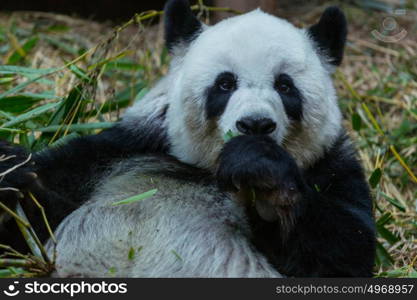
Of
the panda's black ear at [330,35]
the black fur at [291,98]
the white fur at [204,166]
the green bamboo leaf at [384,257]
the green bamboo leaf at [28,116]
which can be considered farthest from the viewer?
the green bamboo leaf at [384,257]

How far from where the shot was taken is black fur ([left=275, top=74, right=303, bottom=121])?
442cm

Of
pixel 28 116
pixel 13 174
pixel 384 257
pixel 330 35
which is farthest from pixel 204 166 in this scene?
pixel 384 257

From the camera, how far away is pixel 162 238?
416 centimetres

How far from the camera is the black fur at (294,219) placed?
3842 millimetres

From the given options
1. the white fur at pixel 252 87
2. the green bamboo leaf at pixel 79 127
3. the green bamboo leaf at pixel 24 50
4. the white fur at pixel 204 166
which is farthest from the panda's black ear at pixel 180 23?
the green bamboo leaf at pixel 24 50

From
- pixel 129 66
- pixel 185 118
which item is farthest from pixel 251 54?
pixel 129 66

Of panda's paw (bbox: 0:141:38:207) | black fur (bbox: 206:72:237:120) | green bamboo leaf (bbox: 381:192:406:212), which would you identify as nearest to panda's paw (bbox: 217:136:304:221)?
black fur (bbox: 206:72:237:120)

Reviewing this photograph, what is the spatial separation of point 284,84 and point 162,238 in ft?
3.88

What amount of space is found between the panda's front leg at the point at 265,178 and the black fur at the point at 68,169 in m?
0.99

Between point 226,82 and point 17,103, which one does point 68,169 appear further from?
point 17,103

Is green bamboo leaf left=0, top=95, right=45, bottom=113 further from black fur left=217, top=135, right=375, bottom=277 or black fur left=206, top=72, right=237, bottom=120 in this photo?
Answer: black fur left=217, top=135, right=375, bottom=277

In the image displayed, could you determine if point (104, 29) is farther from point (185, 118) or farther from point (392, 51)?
point (185, 118)

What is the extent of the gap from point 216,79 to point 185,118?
0.33 m

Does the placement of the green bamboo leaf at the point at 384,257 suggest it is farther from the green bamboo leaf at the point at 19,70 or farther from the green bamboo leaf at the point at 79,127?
the green bamboo leaf at the point at 19,70
